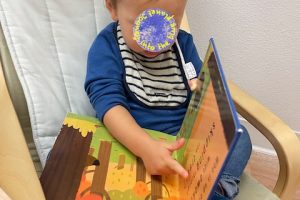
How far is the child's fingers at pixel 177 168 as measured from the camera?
538 millimetres

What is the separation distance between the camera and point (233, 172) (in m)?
0.69

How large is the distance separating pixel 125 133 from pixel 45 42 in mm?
287

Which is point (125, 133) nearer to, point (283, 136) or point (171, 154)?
point (171, 154)

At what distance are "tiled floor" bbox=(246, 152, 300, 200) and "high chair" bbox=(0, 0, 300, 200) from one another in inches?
22.1

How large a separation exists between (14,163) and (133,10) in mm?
325

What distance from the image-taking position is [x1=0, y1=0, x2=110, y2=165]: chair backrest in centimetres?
76

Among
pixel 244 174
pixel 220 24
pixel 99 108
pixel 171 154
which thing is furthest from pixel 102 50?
pixel 220 24

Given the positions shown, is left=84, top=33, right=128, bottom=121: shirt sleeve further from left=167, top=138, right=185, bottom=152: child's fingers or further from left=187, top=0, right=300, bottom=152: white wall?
left=187, top=0, right=300, bottom=152: white wall

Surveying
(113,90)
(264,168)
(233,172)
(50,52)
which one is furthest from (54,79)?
(264,168)

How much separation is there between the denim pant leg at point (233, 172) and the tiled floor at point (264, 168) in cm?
55

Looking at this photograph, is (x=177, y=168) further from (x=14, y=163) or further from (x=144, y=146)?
(x=14, y=163)
